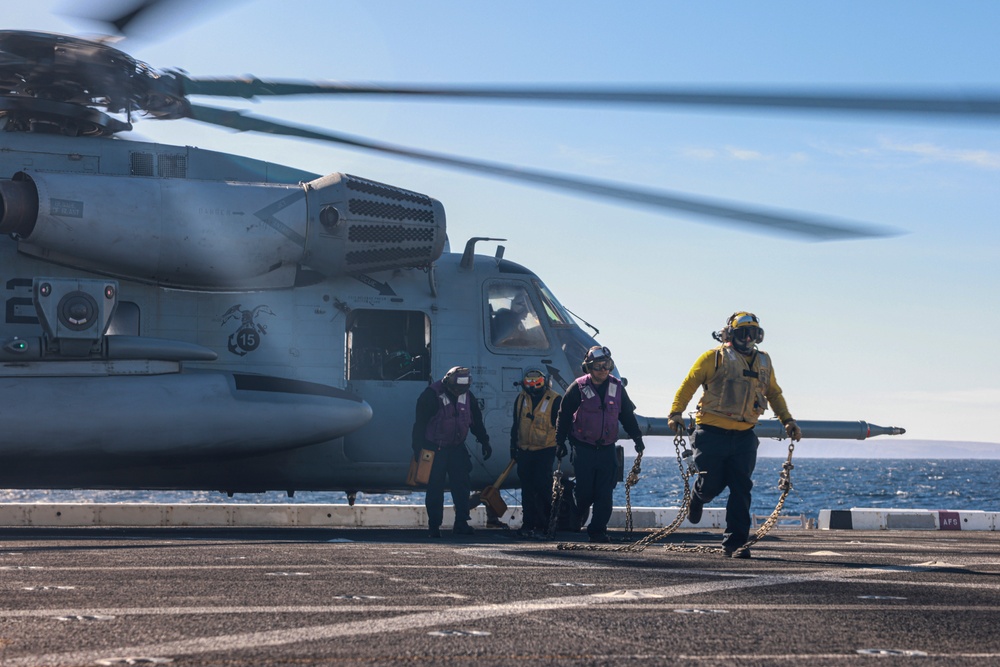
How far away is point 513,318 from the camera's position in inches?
543

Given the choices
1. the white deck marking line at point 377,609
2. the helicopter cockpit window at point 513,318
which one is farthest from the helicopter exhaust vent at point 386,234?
the white deck marking line at point 377,609

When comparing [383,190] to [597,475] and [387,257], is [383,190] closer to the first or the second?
[387,257]

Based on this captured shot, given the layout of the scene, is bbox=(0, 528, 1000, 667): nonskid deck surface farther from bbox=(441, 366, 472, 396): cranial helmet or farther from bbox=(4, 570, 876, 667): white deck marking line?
bbox=(441, 366, 472, 396): cranial helmet

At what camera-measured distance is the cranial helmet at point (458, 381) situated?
11641 millimetres

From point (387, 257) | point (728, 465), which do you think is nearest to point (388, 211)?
point (387, 257)

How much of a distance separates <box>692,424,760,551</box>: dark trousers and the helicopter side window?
4.97 metres

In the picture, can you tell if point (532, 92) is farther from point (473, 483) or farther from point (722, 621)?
point (473, 483)

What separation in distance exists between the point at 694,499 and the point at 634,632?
483cm

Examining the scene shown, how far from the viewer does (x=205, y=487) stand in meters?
12.6

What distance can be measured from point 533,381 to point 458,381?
1.12 m

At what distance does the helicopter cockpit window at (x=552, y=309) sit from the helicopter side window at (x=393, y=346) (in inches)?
64.4

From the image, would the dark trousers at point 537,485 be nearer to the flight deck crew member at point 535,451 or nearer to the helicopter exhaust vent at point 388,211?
the flight deck crew member at point 535,451

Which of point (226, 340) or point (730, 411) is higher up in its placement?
point (226, 340)

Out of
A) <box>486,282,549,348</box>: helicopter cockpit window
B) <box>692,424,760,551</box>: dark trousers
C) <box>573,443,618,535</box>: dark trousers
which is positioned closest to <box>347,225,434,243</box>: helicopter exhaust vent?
<box>486,282,549,348</box>: helicopter cockpit window
